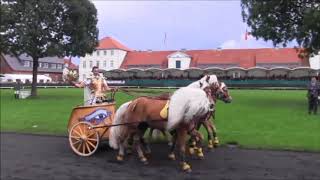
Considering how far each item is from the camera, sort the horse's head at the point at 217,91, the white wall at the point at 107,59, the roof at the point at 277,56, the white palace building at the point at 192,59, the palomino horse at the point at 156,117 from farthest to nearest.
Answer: the white wall at the point at 107,59 < the roof at the point at 277,56 < the white palace building at the point at 192,59 < the horse's head at the point at 217,91 < the palomino horse at the point at 156,117

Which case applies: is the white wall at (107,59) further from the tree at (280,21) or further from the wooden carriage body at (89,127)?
the wooden carriage body at (89,127)

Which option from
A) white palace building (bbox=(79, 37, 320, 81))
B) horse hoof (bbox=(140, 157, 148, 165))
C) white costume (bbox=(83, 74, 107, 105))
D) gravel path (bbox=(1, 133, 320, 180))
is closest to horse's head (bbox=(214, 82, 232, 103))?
gravel path (bbox=(1, 133, 320, 180))

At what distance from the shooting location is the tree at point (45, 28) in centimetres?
3452

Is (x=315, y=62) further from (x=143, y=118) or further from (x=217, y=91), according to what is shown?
(x=143, y=118)

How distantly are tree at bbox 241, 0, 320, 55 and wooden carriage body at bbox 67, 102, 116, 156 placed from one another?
18.0 meters

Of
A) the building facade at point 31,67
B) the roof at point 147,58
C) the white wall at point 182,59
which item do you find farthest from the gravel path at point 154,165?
the roof at point 147,58

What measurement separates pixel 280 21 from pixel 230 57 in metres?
74.4

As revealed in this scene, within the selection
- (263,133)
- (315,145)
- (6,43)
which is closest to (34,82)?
(6,43)

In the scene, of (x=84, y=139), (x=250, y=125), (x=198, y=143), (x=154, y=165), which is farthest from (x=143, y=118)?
(x=250, y=125)

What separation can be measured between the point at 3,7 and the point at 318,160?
2807 cm

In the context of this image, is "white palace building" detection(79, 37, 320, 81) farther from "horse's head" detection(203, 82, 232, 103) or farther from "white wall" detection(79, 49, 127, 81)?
"horse's head" detection(203, 82, 232, 103)

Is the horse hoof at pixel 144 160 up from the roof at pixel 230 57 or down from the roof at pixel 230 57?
down

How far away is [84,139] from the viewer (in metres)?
12.3

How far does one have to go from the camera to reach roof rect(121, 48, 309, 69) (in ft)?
327
